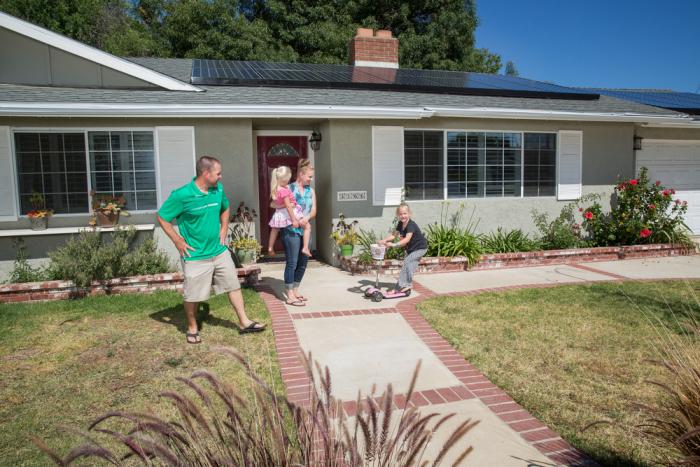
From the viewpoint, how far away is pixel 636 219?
1045 centimetres

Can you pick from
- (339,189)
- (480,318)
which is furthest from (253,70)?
(480,318)

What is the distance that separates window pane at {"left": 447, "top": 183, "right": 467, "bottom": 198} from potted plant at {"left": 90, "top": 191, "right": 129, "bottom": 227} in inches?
228

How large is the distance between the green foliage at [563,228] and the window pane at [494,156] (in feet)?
4.13

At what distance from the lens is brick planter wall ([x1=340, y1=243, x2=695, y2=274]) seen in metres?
8.80

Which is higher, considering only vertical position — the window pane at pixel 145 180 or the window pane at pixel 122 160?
the window pane at pixel 122 160

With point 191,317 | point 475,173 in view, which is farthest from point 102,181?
point 475,173

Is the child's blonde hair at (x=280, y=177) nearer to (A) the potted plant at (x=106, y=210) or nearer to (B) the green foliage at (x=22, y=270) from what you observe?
(A) the potted plant at (x=106, y=210)

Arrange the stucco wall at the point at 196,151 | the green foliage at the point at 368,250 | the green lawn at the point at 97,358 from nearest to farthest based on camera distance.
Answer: the green lawn at the point at 97,358, the stucco wall at the point at 196,151, the green foliage at the point at 368,250

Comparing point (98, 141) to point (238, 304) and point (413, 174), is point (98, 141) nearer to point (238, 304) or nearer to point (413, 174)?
point (238, 304)

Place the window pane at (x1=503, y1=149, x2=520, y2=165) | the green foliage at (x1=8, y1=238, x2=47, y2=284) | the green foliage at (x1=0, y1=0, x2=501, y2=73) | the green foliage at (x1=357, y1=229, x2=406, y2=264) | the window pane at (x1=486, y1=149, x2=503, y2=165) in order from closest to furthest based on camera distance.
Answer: the green foliage at (x1=8, y1=238, x2=47, y2=284) < the green foliage at (x1=357, y1=229, x2=406, y2=264) < the window pane at (x1=486, y1=149, x2=503, y2=165) < the window pane at (x1=503, y1=149, x2=520, y2=165) < the green foliage at (x1=0, y1=0, x2=501, y2=73)

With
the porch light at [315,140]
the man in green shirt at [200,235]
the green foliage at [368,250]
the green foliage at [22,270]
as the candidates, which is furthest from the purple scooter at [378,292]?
the green foliage at [22,270]

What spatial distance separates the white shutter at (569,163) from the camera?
1065 centimetres

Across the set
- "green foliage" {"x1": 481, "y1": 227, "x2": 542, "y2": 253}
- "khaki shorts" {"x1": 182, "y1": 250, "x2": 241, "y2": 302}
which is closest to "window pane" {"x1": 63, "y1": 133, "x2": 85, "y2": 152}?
"khaki shorts" {"x1": 182, "y1": 250, "x2": 241, "y2": 302}

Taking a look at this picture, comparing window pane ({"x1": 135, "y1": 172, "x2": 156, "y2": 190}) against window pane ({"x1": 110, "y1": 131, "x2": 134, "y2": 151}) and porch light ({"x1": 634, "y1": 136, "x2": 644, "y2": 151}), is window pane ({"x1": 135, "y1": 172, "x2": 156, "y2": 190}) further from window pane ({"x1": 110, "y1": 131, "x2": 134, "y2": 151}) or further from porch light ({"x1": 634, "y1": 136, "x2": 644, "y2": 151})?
porch light ({"x1": 634, "y1": 136, "x2": 644, "y2": 151})
